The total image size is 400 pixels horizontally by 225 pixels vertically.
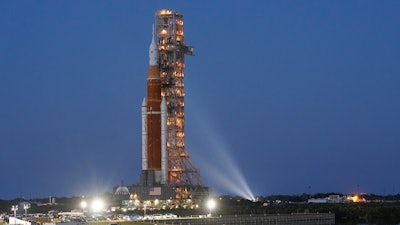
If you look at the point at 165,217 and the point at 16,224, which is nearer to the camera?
the point at 16,224

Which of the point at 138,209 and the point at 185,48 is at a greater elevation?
the point at 185,48

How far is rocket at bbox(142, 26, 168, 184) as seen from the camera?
457 feet

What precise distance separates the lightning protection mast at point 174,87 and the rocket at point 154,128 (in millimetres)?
1798

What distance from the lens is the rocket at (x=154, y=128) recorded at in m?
139

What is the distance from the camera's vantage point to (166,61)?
144 meters

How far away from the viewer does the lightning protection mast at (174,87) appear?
14162cm

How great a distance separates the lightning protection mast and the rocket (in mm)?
1798

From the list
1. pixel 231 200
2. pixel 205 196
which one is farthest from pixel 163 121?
pixel 231 200

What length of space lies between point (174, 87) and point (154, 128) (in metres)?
7.85

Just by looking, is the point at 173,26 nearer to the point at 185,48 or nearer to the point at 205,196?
the point at 185,48

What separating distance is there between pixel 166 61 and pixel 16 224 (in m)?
66.8

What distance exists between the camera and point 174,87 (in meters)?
144

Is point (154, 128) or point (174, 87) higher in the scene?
point (174, 87)

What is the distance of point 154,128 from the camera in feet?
461
